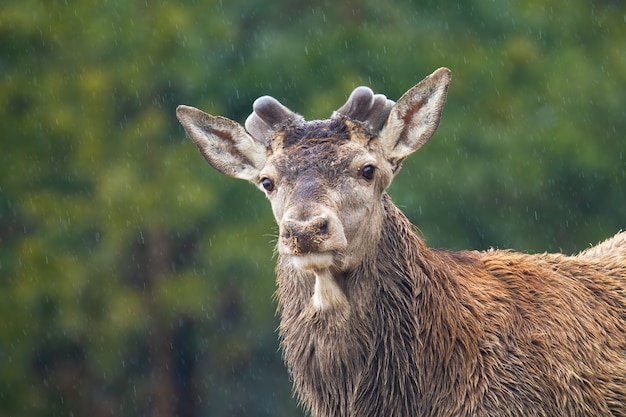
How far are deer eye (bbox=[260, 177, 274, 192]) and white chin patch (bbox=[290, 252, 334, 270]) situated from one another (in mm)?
701

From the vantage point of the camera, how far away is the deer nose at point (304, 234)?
20.1 ft

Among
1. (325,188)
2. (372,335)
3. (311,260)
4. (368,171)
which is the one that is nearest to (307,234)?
(311,260)

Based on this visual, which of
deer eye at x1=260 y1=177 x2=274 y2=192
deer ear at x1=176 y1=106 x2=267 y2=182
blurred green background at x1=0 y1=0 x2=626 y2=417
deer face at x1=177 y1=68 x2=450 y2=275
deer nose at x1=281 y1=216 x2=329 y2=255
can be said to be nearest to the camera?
deer nose at x1=281 y1=216 x2=329 y2=255

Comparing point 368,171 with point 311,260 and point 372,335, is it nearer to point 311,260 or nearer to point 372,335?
point 311,260

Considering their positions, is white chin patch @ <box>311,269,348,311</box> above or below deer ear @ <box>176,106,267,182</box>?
below

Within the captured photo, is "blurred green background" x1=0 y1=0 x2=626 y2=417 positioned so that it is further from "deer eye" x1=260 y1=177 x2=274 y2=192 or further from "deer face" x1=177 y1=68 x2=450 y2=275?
"deer eye" x1=260 y1=177 x2=274 y2=192

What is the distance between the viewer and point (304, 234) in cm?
612

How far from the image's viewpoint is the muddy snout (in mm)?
6125

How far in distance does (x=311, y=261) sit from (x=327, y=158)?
71 centimetres

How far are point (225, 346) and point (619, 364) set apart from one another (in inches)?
353

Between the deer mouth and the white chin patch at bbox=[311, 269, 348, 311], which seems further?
the white chin patch at bbox=[311, 269, 348, 311]

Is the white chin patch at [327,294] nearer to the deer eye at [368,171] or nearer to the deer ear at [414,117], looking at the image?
the deer eye at [368,171]

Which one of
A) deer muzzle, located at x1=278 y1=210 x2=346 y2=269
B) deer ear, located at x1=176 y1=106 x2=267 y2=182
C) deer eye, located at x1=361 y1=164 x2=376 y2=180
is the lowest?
deer muzzle, located at x1=278 y1=210 x2=346 y2=269

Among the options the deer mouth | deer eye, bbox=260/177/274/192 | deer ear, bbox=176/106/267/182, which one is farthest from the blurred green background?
the deer mouth
